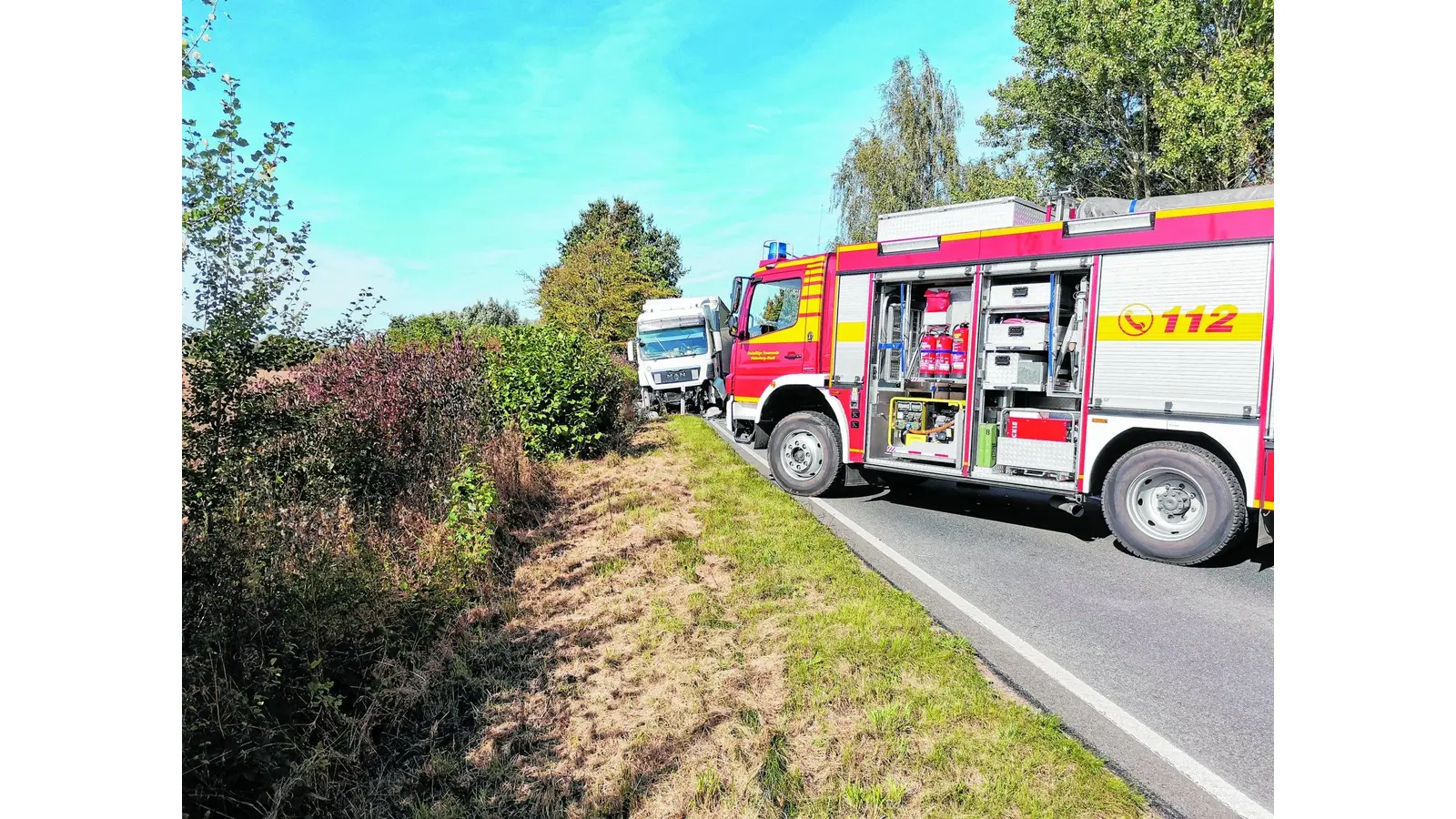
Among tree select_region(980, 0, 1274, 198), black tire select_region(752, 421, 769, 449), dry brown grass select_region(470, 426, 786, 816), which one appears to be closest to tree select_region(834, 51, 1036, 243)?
tree select_region(980, 0, 1274, 198)

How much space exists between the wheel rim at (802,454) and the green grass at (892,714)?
2.92m

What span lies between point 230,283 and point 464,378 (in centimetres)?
579

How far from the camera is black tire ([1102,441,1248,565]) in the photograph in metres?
5.65

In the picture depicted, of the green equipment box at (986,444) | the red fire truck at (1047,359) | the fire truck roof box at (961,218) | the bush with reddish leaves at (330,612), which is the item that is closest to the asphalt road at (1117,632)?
the red fire truck at (1047,359)

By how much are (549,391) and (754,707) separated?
6884 mm

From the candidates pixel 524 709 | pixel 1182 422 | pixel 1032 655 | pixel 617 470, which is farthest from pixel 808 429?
pixel 524 709

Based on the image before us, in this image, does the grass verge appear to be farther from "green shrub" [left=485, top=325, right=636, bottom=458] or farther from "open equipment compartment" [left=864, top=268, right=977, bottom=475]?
"green shrub" [left=485, top=325, right=636, bottom=458]

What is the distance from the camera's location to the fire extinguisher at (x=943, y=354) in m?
7.42

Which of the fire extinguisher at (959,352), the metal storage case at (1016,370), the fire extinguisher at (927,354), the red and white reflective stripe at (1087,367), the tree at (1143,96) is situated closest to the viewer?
the red and white reflective stripe at (1087,367)

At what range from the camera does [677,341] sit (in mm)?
18344

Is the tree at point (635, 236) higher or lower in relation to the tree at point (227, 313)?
higher

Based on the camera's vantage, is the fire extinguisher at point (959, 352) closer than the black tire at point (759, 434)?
Yes

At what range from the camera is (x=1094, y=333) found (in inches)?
247

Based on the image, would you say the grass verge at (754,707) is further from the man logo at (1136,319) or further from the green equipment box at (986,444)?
the man logo at (1136,319)
